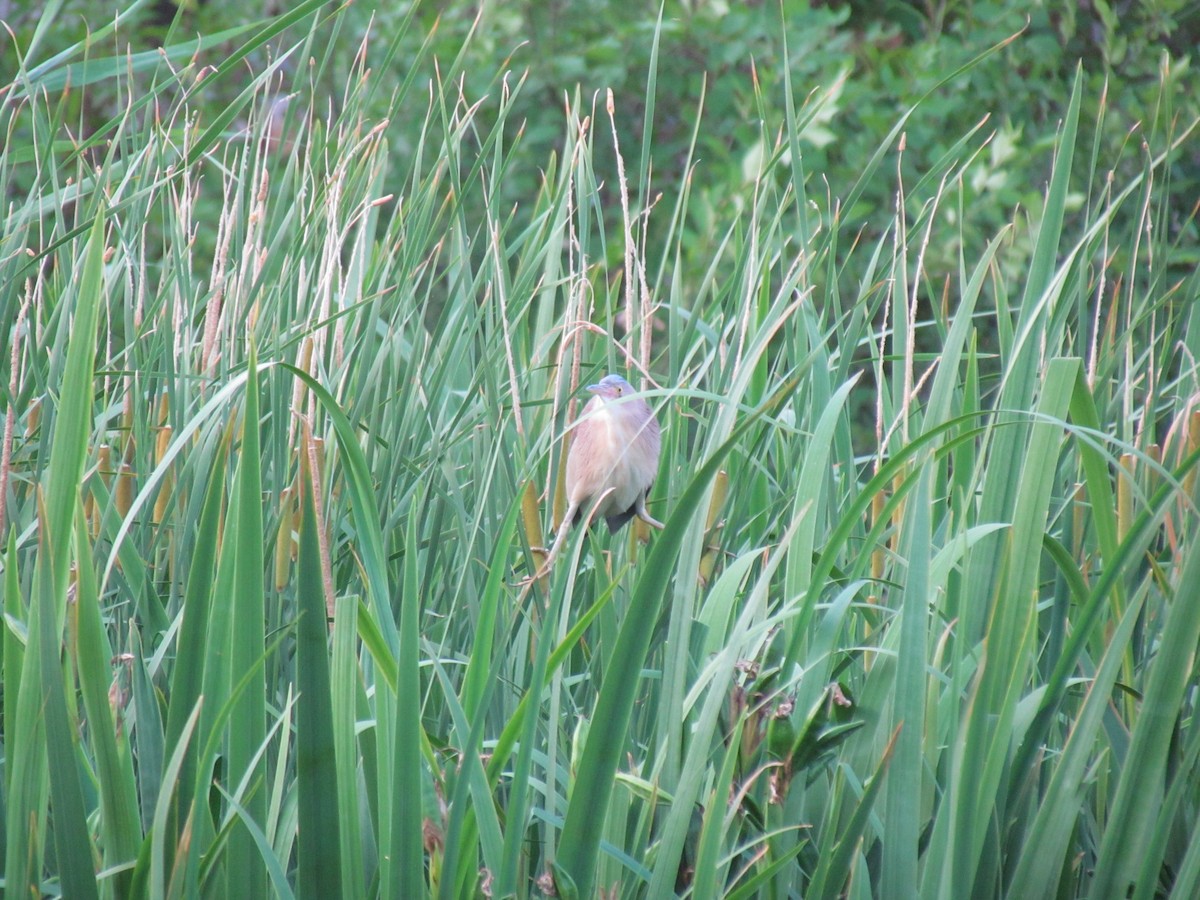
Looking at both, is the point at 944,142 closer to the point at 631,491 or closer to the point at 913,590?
the point at 631,491

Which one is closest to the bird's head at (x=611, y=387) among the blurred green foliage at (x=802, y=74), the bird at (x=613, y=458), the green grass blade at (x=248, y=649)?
the bird at (x=613, y=458)

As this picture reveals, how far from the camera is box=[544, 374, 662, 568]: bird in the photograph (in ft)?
4.20

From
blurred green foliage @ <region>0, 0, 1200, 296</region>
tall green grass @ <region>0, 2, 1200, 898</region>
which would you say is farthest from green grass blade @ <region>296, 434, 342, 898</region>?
blurred green foliage @ <region>0, 0, 1200, 296</region>

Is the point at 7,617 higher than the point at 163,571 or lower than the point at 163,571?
higher

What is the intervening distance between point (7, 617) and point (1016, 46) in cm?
448

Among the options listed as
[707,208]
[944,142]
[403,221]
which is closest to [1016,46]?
[944,142]

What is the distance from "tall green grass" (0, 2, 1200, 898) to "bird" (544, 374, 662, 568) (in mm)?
41

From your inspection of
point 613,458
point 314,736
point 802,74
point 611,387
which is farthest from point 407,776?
point 802,74

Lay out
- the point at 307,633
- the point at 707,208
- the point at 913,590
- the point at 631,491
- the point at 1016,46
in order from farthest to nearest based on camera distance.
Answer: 1. the point at 1016,46
2. the point at 707,208
3. the point at 631,491
4. the point at 913,590
5. the point at 307,633

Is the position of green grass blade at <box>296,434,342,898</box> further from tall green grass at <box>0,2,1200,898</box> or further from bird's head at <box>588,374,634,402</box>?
bird's head at <box>588,374,634,402</box>

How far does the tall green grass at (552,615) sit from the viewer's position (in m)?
0.90

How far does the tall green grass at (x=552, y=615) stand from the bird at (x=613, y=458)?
41 mm

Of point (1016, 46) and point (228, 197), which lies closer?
point (228, 197)

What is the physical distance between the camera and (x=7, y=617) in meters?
0.93
